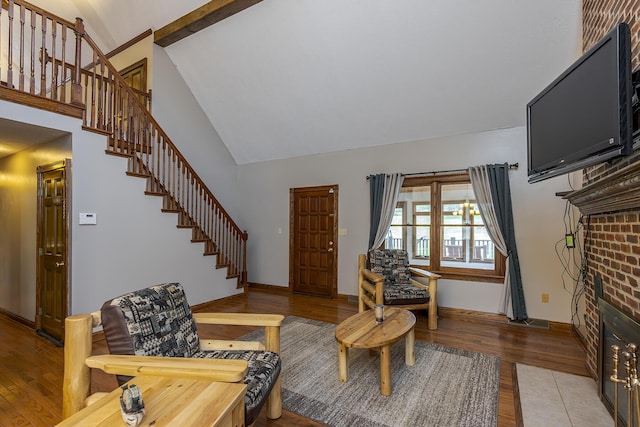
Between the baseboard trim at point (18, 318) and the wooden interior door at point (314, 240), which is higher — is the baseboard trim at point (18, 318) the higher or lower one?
the lower one

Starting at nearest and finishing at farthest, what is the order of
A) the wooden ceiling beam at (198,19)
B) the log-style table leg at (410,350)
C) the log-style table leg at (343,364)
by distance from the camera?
the log-style table leg at (343,364)
the log-style table leg at (410,350)
the wooden ceiling beam at (198,19)

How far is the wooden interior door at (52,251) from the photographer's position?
339 centimetres

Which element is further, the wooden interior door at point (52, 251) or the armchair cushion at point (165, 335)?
the wooden interior door at point (52, 251)

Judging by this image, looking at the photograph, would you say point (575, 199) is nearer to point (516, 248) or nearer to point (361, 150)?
point (516, 248)

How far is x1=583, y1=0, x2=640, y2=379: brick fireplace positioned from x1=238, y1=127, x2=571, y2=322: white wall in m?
1.08

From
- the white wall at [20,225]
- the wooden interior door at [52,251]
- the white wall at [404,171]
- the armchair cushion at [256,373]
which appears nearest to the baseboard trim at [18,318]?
the white wall at [20,225]

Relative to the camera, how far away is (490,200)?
4.07 meters

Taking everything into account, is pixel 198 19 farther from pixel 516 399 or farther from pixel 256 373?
pixel 516 399

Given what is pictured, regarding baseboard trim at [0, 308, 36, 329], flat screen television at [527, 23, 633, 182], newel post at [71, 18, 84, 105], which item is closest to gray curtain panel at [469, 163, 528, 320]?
flat screen television at [527, 23, 633, 182]

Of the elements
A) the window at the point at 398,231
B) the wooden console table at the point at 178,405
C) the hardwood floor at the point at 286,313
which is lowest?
the hardwood floor at the point at 286,313

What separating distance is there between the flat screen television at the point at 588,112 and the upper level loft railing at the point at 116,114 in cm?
427

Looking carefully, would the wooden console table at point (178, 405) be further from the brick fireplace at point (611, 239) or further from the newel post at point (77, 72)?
the newel post at point (77, 72)

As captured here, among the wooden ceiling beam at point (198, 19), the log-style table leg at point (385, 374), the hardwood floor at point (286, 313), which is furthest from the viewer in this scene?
the wooden ceiling beam at point (198, 19)

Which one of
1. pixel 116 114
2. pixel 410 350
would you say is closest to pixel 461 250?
pixel 410 350
